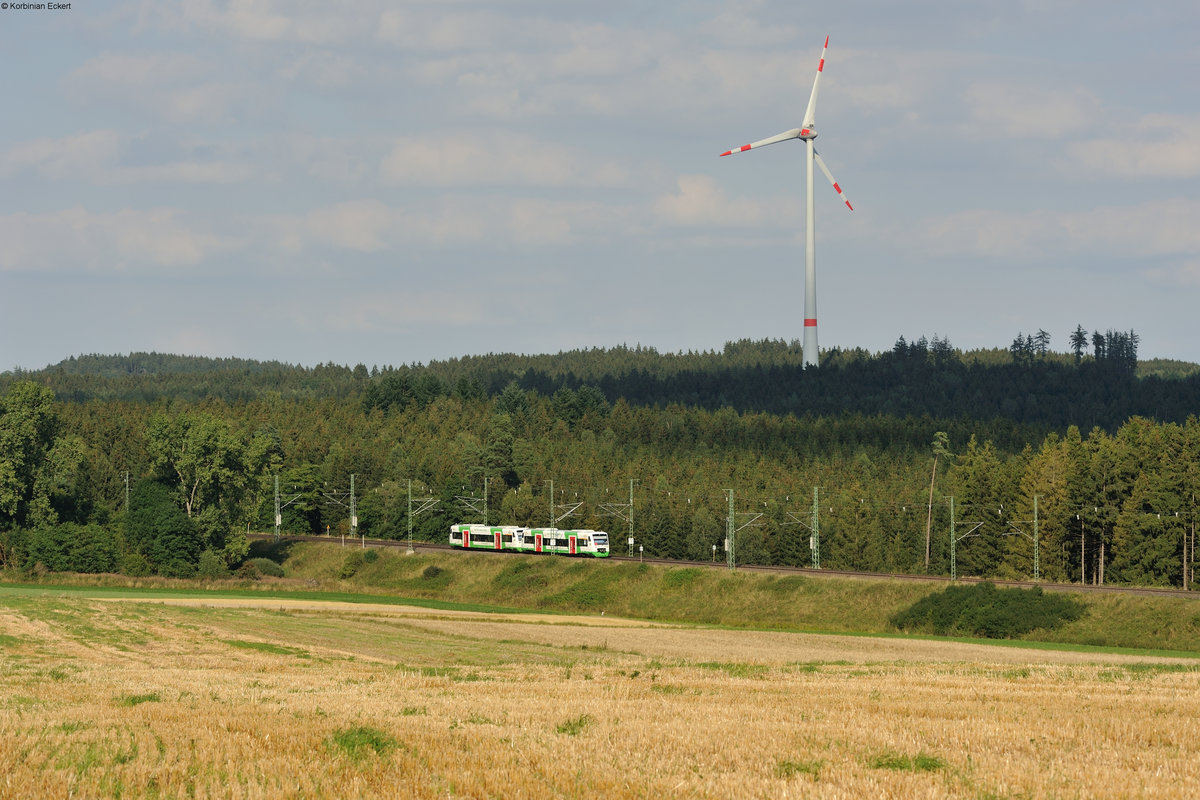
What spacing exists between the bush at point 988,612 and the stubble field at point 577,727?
3735 cm

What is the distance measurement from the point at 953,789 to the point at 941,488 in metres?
149

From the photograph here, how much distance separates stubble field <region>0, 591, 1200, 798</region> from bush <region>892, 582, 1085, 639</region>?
3735 centimetres

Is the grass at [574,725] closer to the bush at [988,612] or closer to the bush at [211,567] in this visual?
the bush at [988,612]

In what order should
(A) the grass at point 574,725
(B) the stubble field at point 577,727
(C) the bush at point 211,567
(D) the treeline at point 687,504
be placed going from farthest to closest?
(C) the bush at point 211,567 < (D) the treeline at point 687,504 < (A) the grass at point 574,725 < (B) the stubble field at point 577,727

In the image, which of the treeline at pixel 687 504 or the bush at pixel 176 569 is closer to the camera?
the treeline at pixel 687 504

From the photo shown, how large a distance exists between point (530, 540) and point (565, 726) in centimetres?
Result: 12035

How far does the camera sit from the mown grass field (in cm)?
1903

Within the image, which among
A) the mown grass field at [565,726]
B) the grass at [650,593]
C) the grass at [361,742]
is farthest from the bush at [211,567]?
the grass at [361,742]

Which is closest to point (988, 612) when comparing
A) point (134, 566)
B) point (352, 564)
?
point (352, 564)

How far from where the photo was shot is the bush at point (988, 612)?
88.1 m

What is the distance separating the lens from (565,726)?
25.2 meters

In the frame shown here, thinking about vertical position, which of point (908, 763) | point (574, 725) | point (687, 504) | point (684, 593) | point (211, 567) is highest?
point (908, 763)

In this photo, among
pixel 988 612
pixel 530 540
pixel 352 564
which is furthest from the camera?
pixel 352 564

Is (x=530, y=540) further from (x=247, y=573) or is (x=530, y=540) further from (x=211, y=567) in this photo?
(x=211, y=567)
